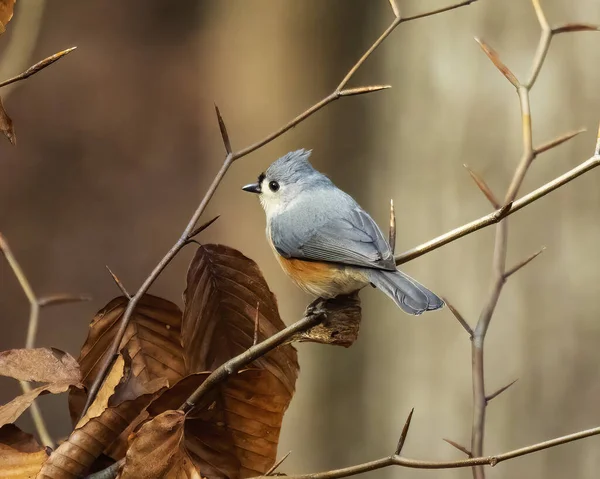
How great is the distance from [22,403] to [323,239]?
2.12 feet

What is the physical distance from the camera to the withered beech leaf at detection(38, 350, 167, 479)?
49 centimetres

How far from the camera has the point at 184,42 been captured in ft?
7.50

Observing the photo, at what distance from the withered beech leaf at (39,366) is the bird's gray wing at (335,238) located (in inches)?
20.7

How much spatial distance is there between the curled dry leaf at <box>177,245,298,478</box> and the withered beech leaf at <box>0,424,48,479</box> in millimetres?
82

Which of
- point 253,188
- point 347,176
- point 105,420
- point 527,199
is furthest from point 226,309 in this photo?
point 347,176

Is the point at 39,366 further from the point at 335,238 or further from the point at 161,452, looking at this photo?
the point at 335,238

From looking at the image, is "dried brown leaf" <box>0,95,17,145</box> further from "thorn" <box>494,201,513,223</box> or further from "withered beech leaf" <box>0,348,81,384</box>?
"thorn" <box>494,201,513,223</box>

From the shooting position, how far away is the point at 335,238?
3.56 ft

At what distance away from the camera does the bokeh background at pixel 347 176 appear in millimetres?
1451

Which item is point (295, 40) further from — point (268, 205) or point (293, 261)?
point (293, 261)

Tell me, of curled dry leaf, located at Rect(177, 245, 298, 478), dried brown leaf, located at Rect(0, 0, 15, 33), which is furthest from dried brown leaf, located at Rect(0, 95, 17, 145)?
curled dry leaf, located at Rect(177, 245, 298, 478)

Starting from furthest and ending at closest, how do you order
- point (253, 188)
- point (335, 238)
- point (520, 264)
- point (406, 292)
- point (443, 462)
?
point (253, 188) → point (335, 238) → point (406, 292) → point (520, 264) → point (443, 462)

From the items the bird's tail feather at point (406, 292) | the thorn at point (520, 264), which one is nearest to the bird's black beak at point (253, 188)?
the bird's tail feather at point (406, 292)

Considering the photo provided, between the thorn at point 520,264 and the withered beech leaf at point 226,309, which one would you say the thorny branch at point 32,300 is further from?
Answer: the thorn at point 520,264
